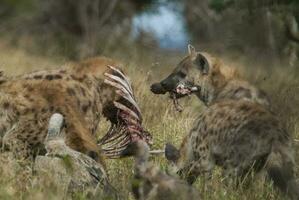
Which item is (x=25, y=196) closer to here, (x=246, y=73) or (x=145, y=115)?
(x=145, y=115)

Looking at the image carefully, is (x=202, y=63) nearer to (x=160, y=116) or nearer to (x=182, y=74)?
(x=182, y=74)

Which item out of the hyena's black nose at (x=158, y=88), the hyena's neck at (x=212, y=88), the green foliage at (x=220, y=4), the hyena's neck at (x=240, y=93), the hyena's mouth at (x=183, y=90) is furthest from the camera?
the green foliage at (x=220, y=4)

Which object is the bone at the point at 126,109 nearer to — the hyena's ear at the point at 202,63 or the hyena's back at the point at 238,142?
the hyena's back at the point at 238,142

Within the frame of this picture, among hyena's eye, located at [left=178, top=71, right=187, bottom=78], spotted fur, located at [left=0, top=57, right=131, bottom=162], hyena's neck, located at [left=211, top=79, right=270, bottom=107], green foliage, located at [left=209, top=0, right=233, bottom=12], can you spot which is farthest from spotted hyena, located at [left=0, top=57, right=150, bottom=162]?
green foliage, located at [left=209, top=0, right=233, bottom=12]

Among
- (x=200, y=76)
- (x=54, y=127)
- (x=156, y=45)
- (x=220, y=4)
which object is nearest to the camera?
(x=54, y=127)

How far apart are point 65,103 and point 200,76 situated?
1974mm

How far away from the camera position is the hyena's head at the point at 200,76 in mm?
8195

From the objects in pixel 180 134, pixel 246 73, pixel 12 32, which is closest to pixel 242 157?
pixel 180 134

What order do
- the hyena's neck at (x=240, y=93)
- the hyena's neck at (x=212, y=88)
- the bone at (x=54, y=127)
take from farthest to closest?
the hyena's neck at (x=212, y=88) < the hyena's neck at (x=240, y=93) < the bone at (x=54, y=127)

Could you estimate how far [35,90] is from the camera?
666 centimetres

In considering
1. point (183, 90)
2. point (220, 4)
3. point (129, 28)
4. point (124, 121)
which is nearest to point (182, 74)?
point (183, 90)

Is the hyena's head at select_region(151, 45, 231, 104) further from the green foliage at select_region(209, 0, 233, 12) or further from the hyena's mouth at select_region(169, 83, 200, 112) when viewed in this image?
the green foliage at select_region(209, 0, 233, 12)

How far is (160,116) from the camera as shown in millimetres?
9414

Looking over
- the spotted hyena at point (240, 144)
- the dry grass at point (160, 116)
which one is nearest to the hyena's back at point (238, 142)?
the spotted hyena at point (240, 144)
